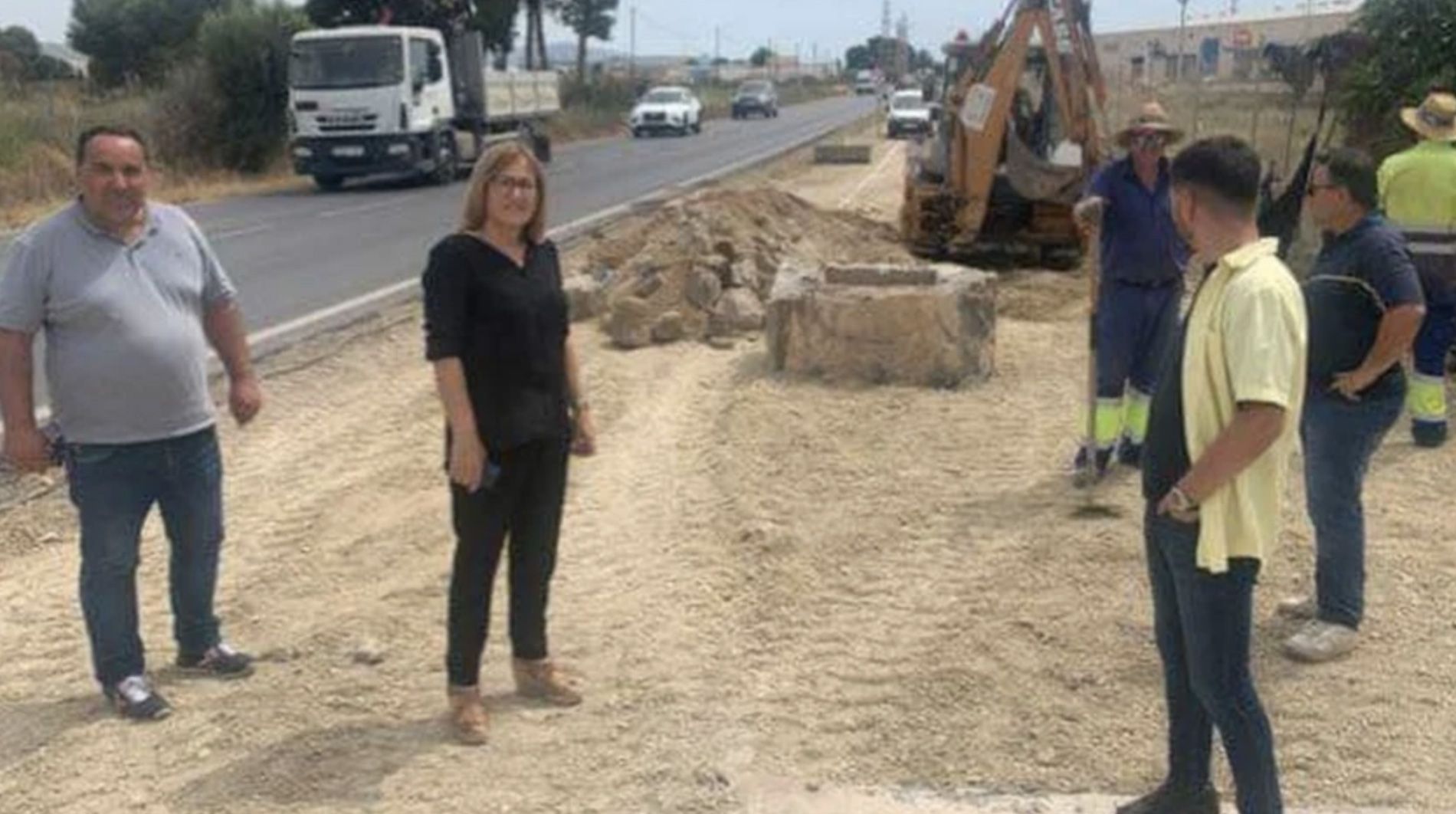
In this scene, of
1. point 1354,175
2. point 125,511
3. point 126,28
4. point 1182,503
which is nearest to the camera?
point 1182,503

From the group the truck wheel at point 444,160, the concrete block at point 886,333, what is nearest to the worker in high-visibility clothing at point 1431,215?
the concrete block at point 886,333

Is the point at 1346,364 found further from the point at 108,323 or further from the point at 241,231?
the point at 241,231

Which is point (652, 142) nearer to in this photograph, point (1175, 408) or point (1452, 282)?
point (1452, 282)

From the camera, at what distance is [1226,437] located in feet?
11.6

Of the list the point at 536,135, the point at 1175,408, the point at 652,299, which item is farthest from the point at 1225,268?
the point at 536,135

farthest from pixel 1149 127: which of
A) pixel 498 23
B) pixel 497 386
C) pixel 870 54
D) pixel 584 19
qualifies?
pixel 870 54

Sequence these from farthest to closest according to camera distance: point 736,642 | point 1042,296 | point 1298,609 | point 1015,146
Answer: point 1015,146 → point 1042,296 → point 1298,609 → point 736,642

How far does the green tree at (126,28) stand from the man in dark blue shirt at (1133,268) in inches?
2337

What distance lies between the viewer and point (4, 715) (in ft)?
16.3

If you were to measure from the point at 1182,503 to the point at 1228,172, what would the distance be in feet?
2.46

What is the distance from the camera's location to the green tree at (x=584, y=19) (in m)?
77.7

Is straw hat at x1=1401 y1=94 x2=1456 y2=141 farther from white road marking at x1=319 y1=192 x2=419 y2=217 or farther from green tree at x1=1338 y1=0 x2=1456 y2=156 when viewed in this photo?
white road marking at x1=319 y1=192 x2=419 y2=217

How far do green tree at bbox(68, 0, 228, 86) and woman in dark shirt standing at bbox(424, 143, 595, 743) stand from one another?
6110 cm

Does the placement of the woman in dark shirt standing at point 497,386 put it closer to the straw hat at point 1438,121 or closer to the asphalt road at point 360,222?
the asphalt road at point 360,222
